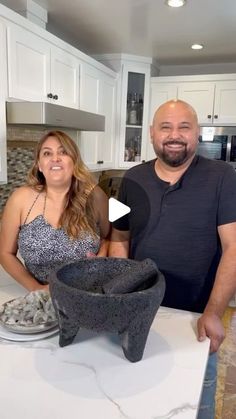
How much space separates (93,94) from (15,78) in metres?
1.10

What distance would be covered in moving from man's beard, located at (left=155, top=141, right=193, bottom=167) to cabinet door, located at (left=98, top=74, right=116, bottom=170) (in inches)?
77.7

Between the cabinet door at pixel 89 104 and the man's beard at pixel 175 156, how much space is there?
1668 mm

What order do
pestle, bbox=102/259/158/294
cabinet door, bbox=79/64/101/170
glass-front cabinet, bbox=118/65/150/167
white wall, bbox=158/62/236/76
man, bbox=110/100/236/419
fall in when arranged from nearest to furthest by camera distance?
pestle, bbox=102/259/158/294, man, bbox=110/100/236/419, cabinet door, bbox=79/64/101/170, glass-front cabinet, bbox=118/65/150/167, white wall, bbox=158/62/236/76

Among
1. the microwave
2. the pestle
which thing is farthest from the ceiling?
the pestle

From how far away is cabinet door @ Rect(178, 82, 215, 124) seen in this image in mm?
3361

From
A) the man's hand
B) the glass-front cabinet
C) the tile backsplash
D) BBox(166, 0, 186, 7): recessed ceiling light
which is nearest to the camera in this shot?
the man's hand

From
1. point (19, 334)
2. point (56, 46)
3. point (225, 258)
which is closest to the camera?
point (19, 334)

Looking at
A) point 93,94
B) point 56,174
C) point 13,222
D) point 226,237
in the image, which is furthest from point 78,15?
point 226,237

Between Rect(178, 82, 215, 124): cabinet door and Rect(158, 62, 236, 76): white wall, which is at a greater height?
Rect(158, 62, 236, 76): white wall

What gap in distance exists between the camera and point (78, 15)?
7.80 ft

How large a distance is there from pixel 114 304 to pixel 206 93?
10.3 ft

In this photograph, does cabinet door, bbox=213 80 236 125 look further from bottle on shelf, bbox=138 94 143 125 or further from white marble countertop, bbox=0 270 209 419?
white marble countertop, bbox=0 270 209 419

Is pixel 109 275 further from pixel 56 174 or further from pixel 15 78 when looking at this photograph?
pixel 15 78
